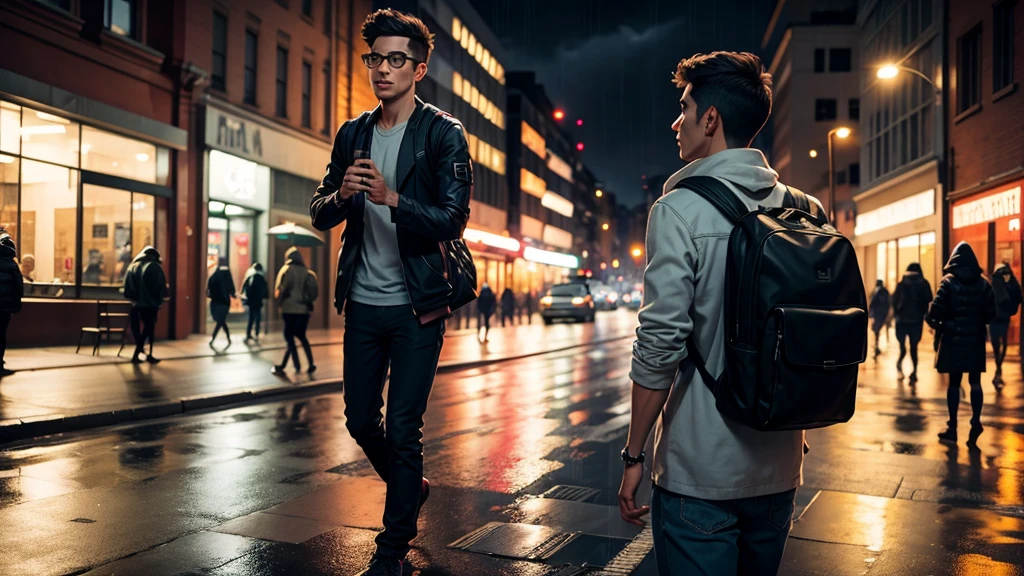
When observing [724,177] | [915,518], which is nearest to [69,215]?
[915,518]

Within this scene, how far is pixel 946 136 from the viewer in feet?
93.0

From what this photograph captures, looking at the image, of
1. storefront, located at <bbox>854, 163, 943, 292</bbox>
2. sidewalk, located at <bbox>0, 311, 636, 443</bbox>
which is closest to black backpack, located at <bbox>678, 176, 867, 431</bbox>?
sidewalk, located at <bbox>0, 311, 636, 443</bbox>

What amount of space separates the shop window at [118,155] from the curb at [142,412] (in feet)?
30.9

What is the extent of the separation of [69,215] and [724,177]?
18.8 meters

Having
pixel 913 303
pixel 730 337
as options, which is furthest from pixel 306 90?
pixel 730 337

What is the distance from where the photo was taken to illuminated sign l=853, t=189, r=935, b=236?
30.2m

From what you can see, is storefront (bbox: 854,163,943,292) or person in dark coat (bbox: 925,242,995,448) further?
storefront (bbox: 854,163,943,292)

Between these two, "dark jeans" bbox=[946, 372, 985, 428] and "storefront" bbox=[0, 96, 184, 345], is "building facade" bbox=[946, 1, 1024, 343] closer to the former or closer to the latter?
"dark jeans" bbox=[946, 372, 985, 428]

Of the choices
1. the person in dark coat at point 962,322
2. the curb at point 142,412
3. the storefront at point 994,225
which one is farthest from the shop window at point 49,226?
the storefront at point 994,225

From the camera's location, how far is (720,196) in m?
2.33

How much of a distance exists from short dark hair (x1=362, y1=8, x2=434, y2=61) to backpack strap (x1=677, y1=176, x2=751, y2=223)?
70.1 inches

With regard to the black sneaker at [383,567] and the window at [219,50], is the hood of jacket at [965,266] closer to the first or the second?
the black sneaker at [383,567]

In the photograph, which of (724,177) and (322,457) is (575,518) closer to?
(322,457)

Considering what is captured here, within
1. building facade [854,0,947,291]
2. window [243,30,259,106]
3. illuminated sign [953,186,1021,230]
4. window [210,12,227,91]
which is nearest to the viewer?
illuminated sign [953,186,1021,230]
